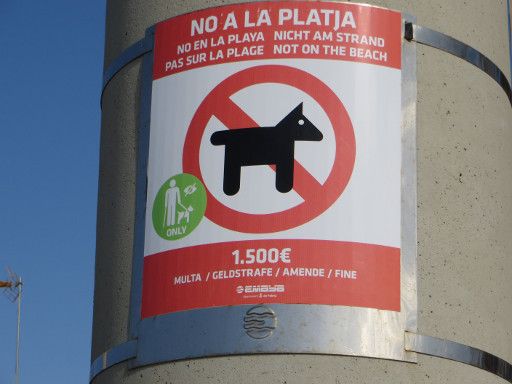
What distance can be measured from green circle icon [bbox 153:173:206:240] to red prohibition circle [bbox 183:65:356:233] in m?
0.05

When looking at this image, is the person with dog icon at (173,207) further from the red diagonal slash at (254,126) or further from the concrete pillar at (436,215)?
the red diagonal slash at (254,126)

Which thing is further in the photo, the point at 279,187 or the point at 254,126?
the point at 254,126

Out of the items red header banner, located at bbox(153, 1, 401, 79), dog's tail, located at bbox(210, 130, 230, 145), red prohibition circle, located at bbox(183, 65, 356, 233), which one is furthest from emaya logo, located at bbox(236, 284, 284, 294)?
red header banner, located at bbox(153, 1, 401, 79)

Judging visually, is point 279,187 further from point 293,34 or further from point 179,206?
point 293,34

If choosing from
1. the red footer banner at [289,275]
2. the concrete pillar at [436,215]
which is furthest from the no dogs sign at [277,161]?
the concrete pillar at [436,215]

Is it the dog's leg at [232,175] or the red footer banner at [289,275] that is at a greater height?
the dog's leg at [232,175]

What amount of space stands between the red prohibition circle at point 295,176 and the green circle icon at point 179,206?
5 centimetres

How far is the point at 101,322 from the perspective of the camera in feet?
25.4

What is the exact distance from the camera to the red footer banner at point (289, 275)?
23.2ft

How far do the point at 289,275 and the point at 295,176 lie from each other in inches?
21.1

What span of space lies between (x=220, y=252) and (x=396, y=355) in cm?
106

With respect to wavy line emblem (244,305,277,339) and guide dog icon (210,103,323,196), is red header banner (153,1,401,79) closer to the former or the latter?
guide dog icon (210,103,323,196)

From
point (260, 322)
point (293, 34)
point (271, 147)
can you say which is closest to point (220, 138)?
point (271, 147)

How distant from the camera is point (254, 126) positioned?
24.2 feet
